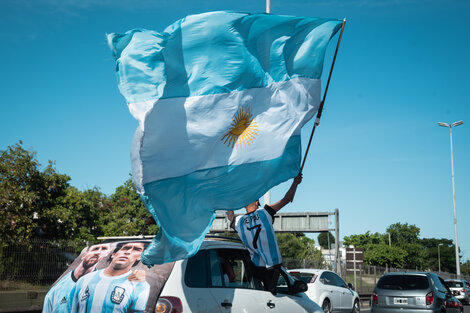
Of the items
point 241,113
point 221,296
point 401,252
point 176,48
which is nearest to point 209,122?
point 241,113

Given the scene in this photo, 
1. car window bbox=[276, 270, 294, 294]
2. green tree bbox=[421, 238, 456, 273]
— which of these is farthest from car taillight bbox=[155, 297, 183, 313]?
green tree bbox=[421, 238, 456, 273]

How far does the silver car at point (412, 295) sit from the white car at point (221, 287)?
7.19 m

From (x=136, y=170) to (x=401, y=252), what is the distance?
284 feet

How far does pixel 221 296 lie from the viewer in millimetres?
5668

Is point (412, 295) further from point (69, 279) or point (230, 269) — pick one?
point (69, 279)

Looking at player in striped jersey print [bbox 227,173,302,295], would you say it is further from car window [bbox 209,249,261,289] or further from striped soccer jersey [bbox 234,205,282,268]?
car window [bbox 209,249,261,289]

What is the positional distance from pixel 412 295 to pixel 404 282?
1.78 feet

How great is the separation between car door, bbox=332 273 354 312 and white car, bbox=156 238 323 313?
977 cm

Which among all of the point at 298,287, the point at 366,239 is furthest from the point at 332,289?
the point at 366,239

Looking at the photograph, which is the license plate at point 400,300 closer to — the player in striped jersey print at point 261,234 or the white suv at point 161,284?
the white suv at point 161,284

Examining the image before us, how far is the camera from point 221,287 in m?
5.77

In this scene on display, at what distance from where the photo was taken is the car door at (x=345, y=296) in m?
16.1

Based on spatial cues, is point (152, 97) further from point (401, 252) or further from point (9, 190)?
point (401, 252)

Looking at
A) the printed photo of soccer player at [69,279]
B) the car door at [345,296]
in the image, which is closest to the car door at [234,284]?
the printed photo of soccer player at [69,279]
